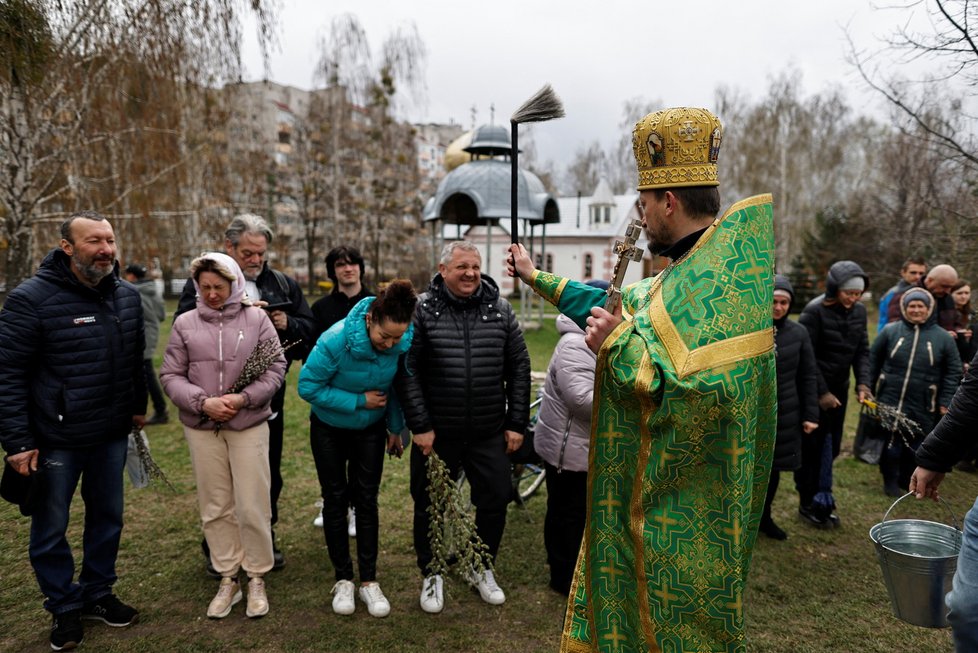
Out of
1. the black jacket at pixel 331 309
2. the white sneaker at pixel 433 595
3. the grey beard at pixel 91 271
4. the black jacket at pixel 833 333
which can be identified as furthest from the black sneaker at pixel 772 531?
the grey beard at pixel 91 271

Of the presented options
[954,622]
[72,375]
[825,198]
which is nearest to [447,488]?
[72,375]

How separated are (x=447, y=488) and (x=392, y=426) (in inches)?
24.1

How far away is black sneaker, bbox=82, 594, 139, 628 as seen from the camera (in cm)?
371

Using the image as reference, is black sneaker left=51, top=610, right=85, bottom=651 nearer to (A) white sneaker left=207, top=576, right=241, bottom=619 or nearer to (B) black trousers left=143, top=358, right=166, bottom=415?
(A) white sneaker left=207, top=576, right=241, bottom=619

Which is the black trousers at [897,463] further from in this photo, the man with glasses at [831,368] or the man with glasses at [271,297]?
the man with glasses at [271,297]

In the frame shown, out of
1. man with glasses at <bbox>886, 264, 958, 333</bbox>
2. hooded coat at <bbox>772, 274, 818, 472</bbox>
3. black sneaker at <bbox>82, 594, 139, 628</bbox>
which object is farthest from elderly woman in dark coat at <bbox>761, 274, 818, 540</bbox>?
black sneaker at <bbox>82, 594, 139, 628</bbox>

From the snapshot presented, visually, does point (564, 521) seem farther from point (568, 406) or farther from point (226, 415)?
point (226, 415)

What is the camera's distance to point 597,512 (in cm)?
230

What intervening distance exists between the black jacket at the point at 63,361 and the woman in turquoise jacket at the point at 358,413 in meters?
1.04

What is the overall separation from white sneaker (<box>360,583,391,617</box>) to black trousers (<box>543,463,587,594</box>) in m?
1.09

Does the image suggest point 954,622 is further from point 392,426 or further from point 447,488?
point 392,426

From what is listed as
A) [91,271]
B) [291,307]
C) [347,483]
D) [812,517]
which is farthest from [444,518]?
[812,517]

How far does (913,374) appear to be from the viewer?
615 cm

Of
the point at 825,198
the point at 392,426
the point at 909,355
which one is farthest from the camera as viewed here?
the point at 825,198
